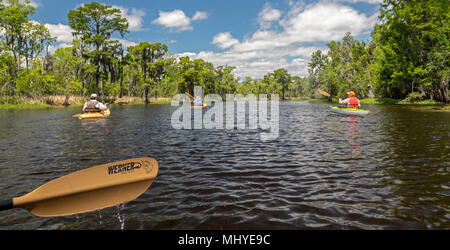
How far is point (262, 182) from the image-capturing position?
5.92 metres

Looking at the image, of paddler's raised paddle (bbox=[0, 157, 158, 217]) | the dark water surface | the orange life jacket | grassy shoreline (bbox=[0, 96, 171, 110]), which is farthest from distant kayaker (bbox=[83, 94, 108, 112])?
the orange life jacket

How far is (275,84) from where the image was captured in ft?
399

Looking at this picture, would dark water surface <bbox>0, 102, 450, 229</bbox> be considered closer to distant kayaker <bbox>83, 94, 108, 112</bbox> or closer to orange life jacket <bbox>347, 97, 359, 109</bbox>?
distant kayaker <bbox>83, 94, 108, 112</bbox>

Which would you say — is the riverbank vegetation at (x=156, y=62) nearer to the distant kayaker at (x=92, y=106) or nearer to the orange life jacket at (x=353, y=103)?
the orange life jacket at (x=353, y=103)

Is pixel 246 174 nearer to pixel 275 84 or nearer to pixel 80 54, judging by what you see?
pixel 80 54

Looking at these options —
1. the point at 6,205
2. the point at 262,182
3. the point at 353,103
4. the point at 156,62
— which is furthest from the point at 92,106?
the point at 156,62

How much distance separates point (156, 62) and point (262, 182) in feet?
222

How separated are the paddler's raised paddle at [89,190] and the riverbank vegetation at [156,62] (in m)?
40.6

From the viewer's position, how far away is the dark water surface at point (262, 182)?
4109mm

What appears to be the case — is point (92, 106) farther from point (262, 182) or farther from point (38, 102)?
point (38, 102)

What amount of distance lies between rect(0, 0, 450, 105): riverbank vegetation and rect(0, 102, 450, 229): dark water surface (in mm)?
34016

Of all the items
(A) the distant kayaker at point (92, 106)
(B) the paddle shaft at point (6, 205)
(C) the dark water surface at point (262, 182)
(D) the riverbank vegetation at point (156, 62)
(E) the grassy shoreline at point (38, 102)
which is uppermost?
(D) the riverbank vegetation at point (156, 62)

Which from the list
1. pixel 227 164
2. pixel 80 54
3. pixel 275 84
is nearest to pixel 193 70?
pixel 80 54

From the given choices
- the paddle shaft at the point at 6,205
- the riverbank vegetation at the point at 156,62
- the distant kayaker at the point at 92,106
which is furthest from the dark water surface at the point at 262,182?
the riverbank vegetation at the point at 156,62
